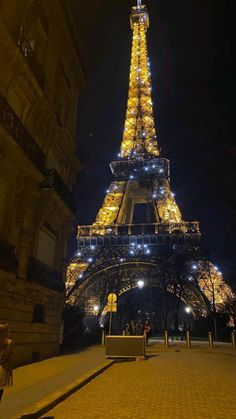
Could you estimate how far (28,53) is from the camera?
1371 centimetres

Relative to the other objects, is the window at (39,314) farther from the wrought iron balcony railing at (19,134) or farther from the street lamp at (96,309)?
the street lamp at (96,309)

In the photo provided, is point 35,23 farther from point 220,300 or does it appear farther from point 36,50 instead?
point 220,300

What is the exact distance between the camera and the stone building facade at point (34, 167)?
12.2 m

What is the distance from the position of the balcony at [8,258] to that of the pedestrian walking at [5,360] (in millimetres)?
5643

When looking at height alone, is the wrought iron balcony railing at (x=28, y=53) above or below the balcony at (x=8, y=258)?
above

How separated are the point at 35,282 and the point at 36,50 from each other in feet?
32.2

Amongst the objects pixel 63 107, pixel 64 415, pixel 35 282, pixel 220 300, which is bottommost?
pixel 64 415

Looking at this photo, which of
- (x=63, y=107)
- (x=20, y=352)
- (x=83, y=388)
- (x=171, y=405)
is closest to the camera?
(x=171, y=405)

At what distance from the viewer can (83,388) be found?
9.28 meters

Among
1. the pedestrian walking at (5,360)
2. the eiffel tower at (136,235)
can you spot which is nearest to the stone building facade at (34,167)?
the pedestrian walking at (5,360)

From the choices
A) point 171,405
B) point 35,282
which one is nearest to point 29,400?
point 171,405

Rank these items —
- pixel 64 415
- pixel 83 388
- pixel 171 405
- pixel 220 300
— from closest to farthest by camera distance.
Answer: pixel 64 415, pixel 171 405, pixel 83 388, pixel 220 300

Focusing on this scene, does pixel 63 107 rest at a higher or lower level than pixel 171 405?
higher

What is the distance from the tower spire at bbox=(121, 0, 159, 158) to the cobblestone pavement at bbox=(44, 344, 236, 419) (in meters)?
46.8
